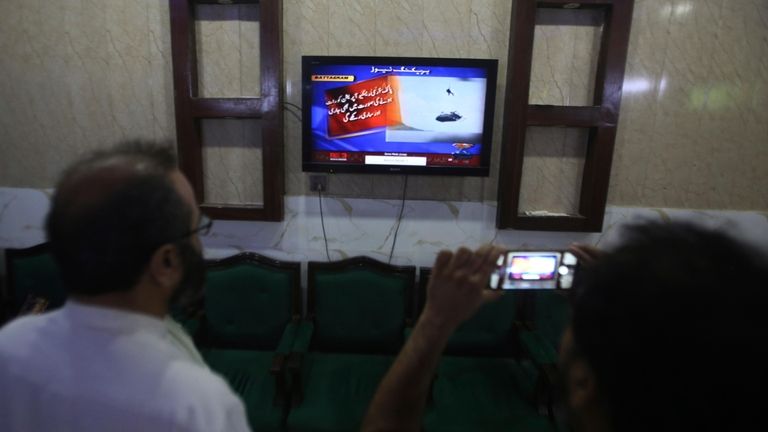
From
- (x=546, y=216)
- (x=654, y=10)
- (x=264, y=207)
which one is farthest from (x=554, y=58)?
(x=264, y=207)

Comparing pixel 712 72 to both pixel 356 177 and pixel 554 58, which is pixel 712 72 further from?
pixel 356 177

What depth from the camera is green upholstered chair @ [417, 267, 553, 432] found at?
182 centimetres

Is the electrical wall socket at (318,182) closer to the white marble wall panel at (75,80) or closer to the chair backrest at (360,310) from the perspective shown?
the chair backrest at (360,310)

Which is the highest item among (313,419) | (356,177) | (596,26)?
(596,26)

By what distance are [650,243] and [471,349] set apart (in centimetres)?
209

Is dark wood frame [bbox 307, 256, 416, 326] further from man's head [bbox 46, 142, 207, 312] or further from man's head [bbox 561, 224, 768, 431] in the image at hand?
man's head [bbox 561, 224, 768, 431]

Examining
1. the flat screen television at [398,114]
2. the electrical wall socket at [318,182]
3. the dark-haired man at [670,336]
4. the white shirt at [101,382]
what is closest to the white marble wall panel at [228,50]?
the flat screen television at [398,114]

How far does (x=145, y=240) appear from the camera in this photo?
29.2 inches

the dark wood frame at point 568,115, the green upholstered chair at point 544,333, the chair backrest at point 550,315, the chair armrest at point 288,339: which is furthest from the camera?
the chair backrest at point 550,315

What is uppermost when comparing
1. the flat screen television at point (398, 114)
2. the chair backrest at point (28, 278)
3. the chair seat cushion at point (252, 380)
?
the flat screen television at point (398, 114)

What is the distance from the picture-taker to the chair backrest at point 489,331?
2.36 meters

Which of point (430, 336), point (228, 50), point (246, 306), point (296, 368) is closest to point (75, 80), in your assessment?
point (228, 50)

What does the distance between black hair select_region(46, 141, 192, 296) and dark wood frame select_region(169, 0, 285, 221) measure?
5.26ft

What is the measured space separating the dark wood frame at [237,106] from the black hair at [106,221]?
160cm
